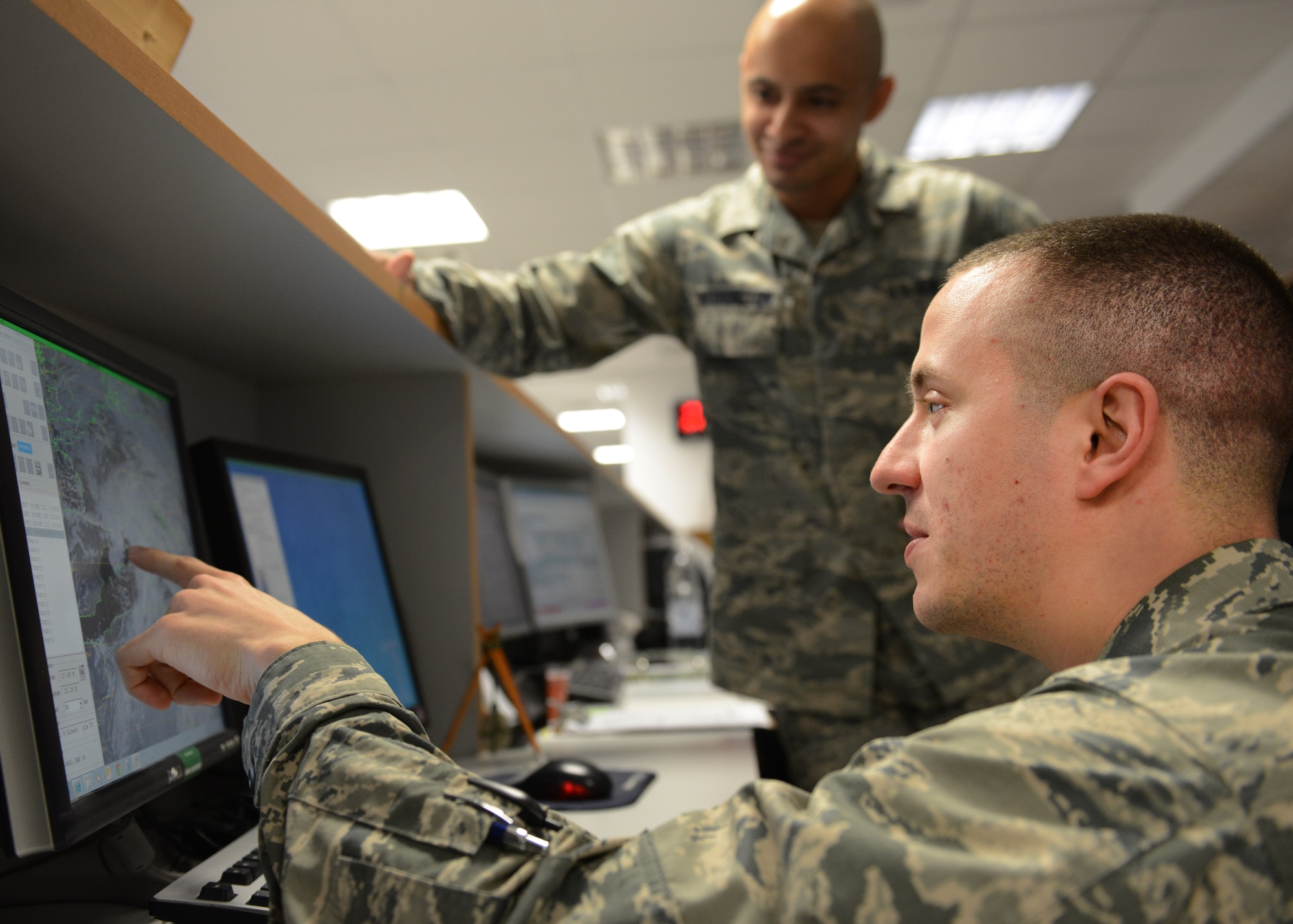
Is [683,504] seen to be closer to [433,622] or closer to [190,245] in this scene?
[433,622]

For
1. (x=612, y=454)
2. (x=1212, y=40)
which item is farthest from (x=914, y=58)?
(x=612, y=454)

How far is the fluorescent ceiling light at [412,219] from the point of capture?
402cm

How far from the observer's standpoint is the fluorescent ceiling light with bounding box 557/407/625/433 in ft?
29.8

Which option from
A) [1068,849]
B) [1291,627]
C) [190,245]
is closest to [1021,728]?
[1068,849]

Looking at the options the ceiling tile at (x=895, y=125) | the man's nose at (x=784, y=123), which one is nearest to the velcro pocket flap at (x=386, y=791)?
the man's nose at (x=784, y=123)

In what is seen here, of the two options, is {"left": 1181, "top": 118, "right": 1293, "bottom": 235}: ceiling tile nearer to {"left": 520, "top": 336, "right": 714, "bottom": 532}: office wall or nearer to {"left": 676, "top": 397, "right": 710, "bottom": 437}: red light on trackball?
{"left": 676, "top": 397, "right": 710, "bottom": 437}: red light on trackball

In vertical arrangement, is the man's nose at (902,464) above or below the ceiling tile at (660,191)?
below

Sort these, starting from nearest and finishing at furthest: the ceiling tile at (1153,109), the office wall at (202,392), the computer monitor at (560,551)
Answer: the office wall at (202,392), the computer monitor at (560,551), the ceiling tile at (1153,109)

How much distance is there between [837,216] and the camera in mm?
1308

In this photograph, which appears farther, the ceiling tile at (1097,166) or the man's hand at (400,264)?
the ceiling tile at (1097,166)

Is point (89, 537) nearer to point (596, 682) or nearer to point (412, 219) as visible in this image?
point (596, 682)

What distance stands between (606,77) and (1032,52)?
1510 mm

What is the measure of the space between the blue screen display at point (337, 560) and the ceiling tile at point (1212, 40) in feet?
10.3

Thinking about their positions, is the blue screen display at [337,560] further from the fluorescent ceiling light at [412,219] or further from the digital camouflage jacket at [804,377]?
the fluorescent ceiling light at [412,219]
